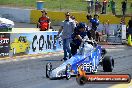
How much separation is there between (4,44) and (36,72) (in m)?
3.94

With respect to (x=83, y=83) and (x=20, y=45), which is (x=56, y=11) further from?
(x=83, y=83)

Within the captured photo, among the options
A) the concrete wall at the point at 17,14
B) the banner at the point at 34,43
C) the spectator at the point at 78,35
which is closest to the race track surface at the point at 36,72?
the banner at the point at 34,43

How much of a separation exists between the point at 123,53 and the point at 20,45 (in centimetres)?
502

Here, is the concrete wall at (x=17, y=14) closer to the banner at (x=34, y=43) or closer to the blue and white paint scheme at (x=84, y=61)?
the banner at (x=34, y=43)

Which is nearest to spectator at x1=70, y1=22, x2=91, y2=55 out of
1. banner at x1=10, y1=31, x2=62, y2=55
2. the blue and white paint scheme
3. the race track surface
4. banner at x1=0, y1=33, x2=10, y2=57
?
the blue and white paint scheme

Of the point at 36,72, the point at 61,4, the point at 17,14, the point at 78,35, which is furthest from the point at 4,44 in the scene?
the point at 61,4

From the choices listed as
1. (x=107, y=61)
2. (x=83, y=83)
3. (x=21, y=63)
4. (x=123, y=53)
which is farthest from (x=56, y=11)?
(x=83, y=83)

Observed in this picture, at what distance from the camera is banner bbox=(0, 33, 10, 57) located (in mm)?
19031

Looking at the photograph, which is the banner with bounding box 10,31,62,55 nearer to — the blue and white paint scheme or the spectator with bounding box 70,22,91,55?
the spectator with bounding box 70,22,91,55

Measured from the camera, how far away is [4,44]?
19156mm

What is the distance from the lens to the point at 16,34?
1984cm

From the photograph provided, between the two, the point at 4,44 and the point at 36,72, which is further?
the point at 4,44

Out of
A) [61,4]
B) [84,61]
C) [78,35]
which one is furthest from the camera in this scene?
[61,4]

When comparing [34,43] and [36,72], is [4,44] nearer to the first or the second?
[34,43]
